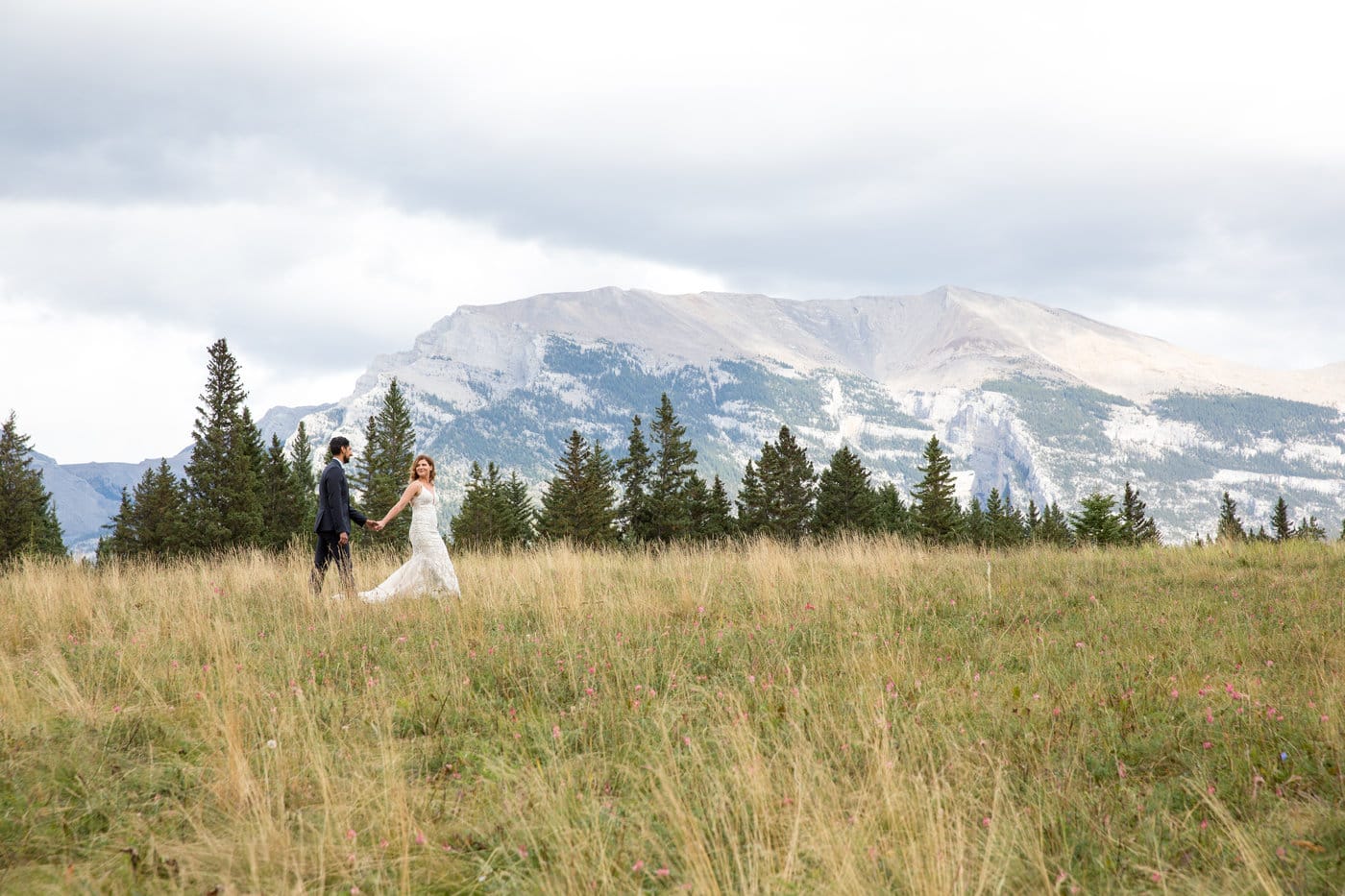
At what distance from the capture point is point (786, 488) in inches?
2702

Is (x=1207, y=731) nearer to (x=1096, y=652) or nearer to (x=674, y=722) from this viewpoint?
(x=1096, y=652)

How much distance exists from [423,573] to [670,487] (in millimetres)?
56402

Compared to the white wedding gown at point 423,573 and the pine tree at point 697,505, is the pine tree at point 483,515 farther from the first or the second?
the white wedding gown at point 423,573

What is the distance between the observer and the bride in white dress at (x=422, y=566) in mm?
10625

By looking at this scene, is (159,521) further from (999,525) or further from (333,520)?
(999,525)

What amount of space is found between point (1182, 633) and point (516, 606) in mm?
6597

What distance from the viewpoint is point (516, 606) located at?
29.9ft

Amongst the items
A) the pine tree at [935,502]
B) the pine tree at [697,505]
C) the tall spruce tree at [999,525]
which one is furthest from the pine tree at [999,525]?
the pine tree at [697,505]

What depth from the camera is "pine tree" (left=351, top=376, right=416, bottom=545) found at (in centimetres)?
6900

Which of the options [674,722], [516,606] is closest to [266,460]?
[516,606]

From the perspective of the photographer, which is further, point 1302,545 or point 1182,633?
point 1302,545

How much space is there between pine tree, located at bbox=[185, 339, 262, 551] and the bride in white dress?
4719 centimetres

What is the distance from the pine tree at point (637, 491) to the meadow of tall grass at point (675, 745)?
186 ft

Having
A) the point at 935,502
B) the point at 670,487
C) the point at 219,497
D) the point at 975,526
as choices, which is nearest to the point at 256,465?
the point at 219,497
